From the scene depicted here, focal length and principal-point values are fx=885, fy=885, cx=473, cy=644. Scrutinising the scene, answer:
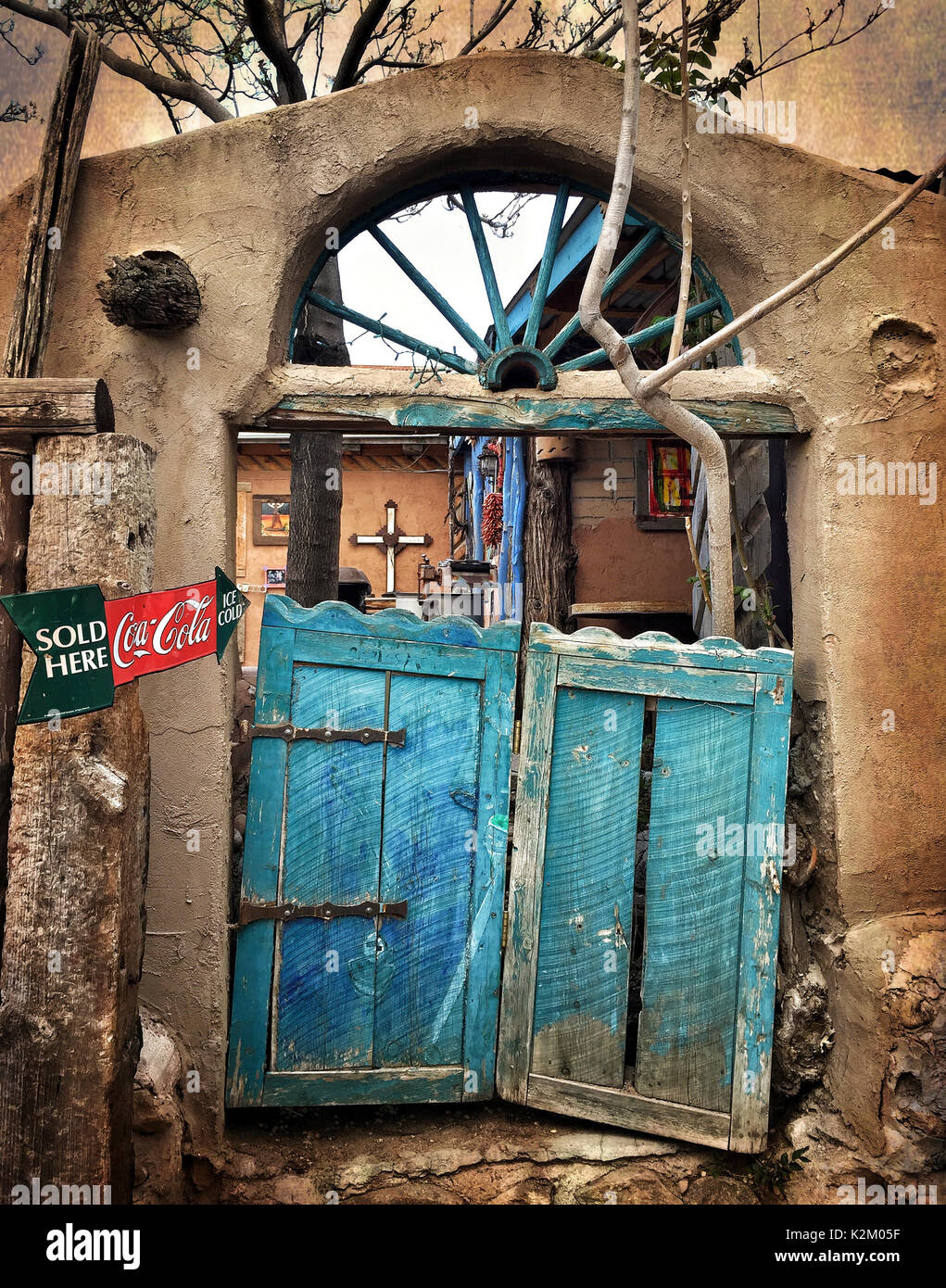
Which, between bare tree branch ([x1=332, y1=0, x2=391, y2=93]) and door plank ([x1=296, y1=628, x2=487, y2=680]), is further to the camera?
bare tree branch ([x1=332, y1=0, x2=391, y2=93])

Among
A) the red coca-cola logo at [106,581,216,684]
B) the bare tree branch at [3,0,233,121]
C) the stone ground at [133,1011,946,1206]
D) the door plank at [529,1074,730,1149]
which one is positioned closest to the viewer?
the red coca-cola logo at [106,581,216,684]

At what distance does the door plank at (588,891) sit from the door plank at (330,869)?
0.64 m

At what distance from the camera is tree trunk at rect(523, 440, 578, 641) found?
342 inches

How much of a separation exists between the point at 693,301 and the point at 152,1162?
14.6 ft

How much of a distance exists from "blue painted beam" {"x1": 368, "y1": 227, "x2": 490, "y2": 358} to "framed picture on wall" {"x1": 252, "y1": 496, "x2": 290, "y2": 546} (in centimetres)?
1356

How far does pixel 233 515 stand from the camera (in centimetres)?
332

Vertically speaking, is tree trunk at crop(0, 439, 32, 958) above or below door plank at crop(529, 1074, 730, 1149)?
above

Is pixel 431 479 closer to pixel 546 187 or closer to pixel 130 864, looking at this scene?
pixel 546 187

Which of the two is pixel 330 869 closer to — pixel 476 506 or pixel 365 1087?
pixel 365 1087

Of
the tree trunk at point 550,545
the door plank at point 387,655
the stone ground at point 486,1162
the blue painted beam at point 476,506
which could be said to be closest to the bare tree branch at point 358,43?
the tree trunk at point 550,545

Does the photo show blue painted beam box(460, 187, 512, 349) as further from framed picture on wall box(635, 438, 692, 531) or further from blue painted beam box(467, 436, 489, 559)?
blue painted beam box(467, 436, 489, 559)

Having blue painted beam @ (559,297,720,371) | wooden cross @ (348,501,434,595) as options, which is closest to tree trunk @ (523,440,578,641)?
blue painted beam @ (559,297,720,371)

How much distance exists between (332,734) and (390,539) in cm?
1390

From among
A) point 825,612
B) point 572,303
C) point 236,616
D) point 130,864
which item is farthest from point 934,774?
point 572,303
